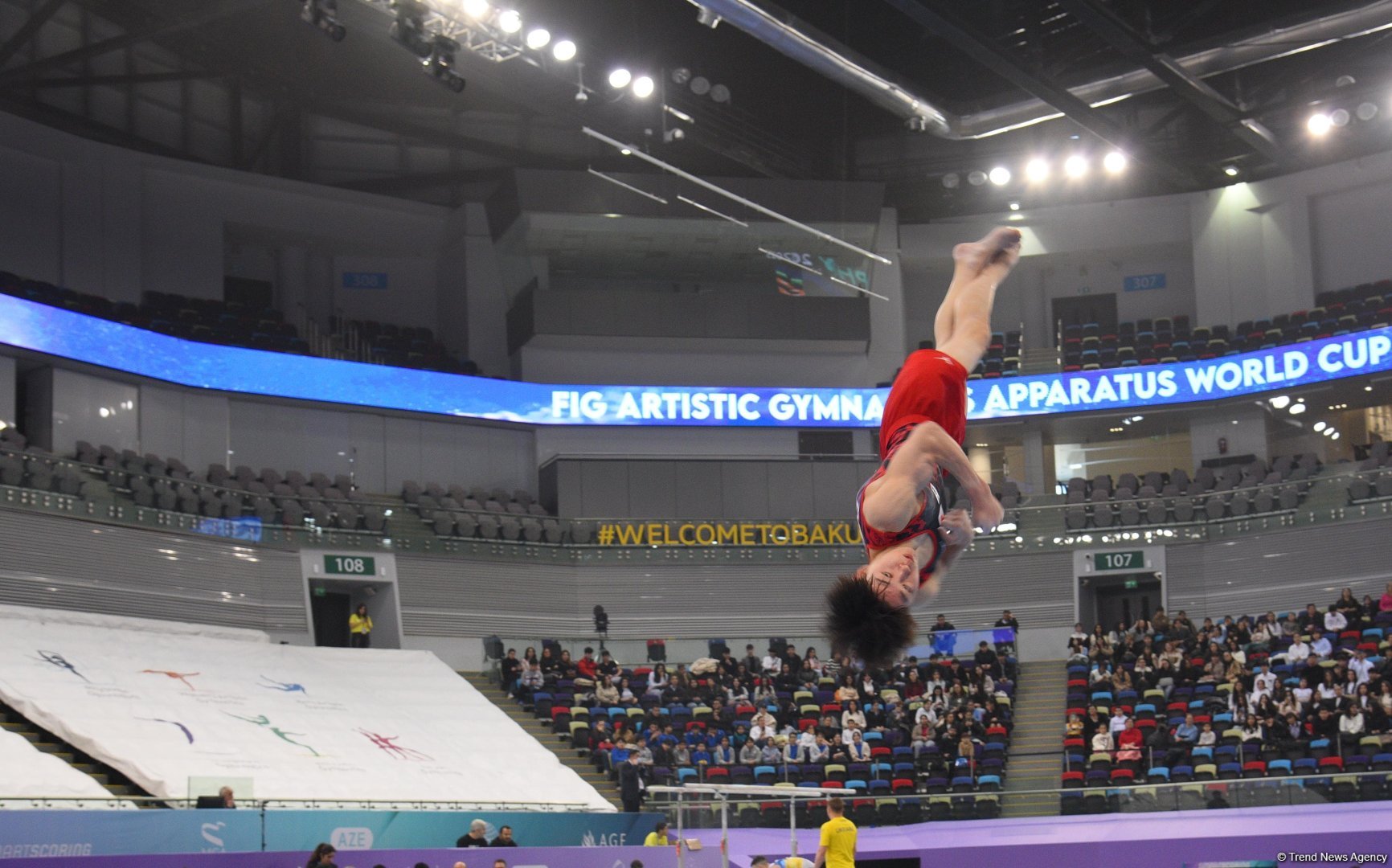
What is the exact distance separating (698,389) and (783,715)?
11.1 meters

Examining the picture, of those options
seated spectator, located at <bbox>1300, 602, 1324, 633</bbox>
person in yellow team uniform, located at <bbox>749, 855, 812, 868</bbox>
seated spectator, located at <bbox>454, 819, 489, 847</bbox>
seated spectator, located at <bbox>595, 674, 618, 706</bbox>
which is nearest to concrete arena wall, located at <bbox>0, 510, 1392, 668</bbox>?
seated spectator, located at <bbox>595, 674, 618, 706</bbox>

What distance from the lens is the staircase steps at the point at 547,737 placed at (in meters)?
24.6

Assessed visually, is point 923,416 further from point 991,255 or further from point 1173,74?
point 1173,74

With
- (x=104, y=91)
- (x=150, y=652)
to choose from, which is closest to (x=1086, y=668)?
(x=150, y=652)

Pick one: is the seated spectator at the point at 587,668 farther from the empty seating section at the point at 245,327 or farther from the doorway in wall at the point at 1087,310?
the doorway in wall at the point at 1087,310

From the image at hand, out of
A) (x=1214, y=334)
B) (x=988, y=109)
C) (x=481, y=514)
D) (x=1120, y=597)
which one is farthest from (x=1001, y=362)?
(x=481, y=514)

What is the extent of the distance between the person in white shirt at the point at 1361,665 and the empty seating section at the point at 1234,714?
0.09 feet

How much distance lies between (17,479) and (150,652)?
3635mm

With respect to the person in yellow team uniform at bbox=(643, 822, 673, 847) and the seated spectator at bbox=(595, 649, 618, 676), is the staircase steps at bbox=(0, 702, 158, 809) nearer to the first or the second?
the person in yellow team uniform at bbox=(643, 822, 673, 847)

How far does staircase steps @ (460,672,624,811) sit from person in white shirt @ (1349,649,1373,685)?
11303mm

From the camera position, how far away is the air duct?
84.2ft

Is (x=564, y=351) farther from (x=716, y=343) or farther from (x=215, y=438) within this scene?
(x=215, y=438)

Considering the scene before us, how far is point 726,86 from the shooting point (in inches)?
1330

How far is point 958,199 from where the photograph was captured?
3819cm
